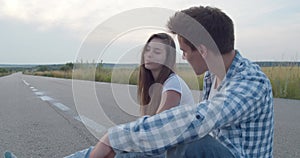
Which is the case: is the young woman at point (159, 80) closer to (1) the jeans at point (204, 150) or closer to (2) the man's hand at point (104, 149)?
(1) the jeans at point (204, 150)

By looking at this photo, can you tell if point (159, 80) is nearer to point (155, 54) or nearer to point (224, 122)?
point (155, 54)

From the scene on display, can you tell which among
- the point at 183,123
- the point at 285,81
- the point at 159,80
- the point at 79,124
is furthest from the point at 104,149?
the point at 285,81

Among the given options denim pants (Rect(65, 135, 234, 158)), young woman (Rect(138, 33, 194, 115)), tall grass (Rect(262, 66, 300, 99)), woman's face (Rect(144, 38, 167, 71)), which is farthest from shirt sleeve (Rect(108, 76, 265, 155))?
tall grass (Rect(262, 66, 300, 99))

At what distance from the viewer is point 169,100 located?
1994 mm

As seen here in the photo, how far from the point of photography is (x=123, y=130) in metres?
1.13

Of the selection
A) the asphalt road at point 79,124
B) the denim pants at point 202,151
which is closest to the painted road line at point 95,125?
the asphalt road at point 79,124

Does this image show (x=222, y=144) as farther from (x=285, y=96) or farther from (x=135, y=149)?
(x=285, y=96)

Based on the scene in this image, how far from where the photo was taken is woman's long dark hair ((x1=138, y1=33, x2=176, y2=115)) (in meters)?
1.84

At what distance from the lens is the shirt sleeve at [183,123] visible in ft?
3.53

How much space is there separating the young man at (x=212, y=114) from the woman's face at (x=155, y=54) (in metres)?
0.49

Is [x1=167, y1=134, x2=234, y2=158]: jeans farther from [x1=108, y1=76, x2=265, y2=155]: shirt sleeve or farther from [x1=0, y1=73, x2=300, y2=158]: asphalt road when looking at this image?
[x1=0, y1=73, x2=300, y2=158]: asphalt road

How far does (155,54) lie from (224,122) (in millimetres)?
1005

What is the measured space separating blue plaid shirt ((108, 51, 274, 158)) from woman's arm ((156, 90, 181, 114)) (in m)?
0.66

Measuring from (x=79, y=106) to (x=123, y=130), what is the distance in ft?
0.99
